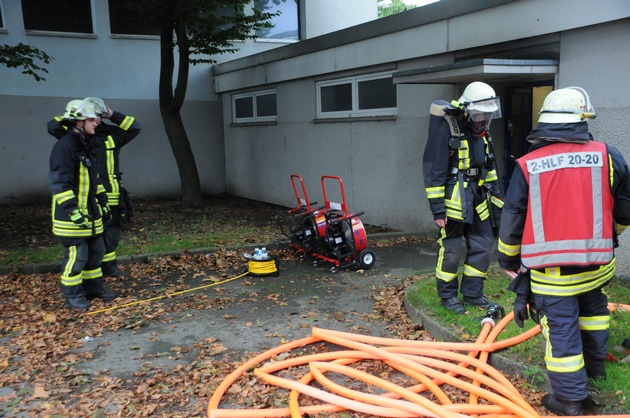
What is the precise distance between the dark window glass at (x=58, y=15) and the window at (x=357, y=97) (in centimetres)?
680

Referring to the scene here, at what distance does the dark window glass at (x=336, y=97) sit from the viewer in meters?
11.1

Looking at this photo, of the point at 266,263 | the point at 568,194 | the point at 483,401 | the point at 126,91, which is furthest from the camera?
the point at 126,91

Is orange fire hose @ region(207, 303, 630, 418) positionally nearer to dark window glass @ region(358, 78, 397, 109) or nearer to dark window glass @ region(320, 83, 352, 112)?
dark window glass @ region(358, 78, 397, 109)

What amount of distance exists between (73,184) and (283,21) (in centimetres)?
1186

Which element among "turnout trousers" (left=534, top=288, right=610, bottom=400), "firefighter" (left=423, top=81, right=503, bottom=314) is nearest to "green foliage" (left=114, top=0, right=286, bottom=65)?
"firefighter" (left=423, top=81, right=503, bottom=314)

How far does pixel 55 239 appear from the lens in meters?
9.61

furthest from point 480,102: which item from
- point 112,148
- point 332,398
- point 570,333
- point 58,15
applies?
point 58,15

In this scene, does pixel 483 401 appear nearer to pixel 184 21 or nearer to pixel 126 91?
pixel 184 21

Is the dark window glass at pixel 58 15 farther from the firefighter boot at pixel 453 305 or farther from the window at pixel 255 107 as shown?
the firefighter boot at pixel 453 305

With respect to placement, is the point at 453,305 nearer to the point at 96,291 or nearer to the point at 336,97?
the point at 96,291

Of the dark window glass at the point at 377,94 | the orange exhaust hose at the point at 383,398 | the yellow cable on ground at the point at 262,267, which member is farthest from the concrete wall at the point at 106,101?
the orange exhaust hose at the point at 383,398

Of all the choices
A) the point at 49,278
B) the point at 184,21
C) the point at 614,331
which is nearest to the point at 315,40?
the point at 184,21

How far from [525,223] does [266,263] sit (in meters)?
4.27

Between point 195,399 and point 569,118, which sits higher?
point 569,118
